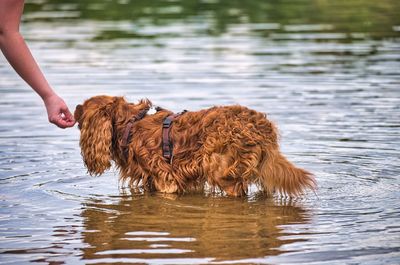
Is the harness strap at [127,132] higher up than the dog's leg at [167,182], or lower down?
higher up

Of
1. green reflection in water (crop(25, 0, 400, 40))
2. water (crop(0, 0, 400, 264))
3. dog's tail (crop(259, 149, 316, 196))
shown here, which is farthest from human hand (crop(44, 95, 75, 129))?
green reflection in water (crop(25, 0, 400, 40))

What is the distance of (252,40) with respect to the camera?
64.0 ft

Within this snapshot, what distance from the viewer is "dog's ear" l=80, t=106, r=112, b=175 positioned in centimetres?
940

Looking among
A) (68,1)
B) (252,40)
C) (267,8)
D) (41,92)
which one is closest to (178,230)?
(41,92)

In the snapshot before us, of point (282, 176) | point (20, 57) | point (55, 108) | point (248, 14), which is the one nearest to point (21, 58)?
point (20, 57)

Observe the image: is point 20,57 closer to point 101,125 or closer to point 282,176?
point 101,125

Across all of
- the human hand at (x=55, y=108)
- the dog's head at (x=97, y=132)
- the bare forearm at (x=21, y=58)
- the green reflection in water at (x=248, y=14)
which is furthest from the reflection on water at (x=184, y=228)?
the green reflection in water at (x=248, y=14)

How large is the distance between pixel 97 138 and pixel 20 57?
1.52 meters

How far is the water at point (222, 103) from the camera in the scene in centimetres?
761

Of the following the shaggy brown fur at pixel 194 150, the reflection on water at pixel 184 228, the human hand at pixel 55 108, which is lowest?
the reflection on water at pixel 184 228

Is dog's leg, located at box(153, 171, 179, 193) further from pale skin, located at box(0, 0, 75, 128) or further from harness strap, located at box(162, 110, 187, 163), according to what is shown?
pale skin, located at box(0, 0, 75, 128)

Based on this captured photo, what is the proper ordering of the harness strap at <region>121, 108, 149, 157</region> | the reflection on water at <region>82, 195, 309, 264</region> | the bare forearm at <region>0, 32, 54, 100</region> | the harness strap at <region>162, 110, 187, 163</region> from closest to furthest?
1. the reflection on water at <region>82, 195, 309, 264</region>
2. the bare forearm at <region>0, 32, 54, 100</region>
3. the harness strap at <region>162, 110, 187, 163</region>
4. the harness strap at <region>121, 108, 149, 157</region>

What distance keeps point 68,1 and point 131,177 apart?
2008 cm

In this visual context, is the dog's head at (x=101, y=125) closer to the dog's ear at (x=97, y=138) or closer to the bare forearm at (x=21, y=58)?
the dog's ear at (x=97, y=138)
